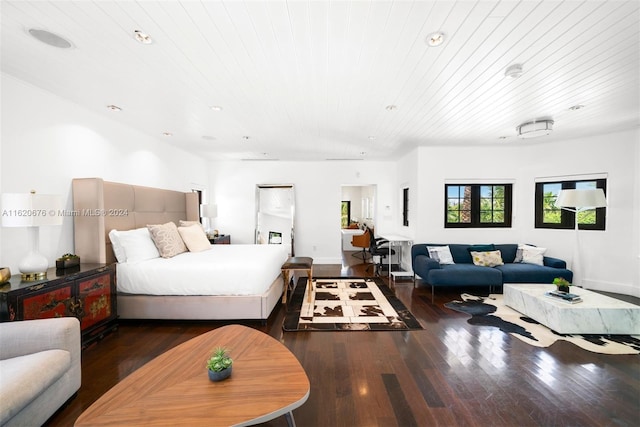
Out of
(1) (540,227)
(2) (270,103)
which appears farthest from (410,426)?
(1) (540,227)

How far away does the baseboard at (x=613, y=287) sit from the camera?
414cm

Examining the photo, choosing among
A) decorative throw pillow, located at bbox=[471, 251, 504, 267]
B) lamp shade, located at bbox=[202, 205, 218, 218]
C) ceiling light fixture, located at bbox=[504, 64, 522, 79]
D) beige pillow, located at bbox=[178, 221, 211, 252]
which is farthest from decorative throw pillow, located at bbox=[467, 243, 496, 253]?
lamp shade, located at bbox=[202, 205, 218, 218]

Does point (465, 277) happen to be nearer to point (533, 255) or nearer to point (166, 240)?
point (533, 255)

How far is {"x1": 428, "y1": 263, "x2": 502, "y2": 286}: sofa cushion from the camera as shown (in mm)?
4117

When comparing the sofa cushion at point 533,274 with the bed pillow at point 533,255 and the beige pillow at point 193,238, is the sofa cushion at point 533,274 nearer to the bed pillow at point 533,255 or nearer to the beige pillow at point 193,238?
the bed pillow at point 533,255

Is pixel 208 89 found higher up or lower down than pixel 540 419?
higher up

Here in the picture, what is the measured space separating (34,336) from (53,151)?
2127 mm

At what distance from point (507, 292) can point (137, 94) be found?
17.4 ft

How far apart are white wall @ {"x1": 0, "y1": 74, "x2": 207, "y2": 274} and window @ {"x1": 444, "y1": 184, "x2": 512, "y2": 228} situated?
5575mm

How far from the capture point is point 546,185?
4957mm

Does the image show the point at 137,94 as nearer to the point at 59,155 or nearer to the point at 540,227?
the point at 59,155

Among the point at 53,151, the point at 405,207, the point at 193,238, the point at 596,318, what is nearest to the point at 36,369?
the point at 53,151

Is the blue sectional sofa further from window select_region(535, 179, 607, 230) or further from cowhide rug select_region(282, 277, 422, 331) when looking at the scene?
window select_region(535, 179, 607, 230)

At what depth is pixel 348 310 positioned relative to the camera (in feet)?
11.6
